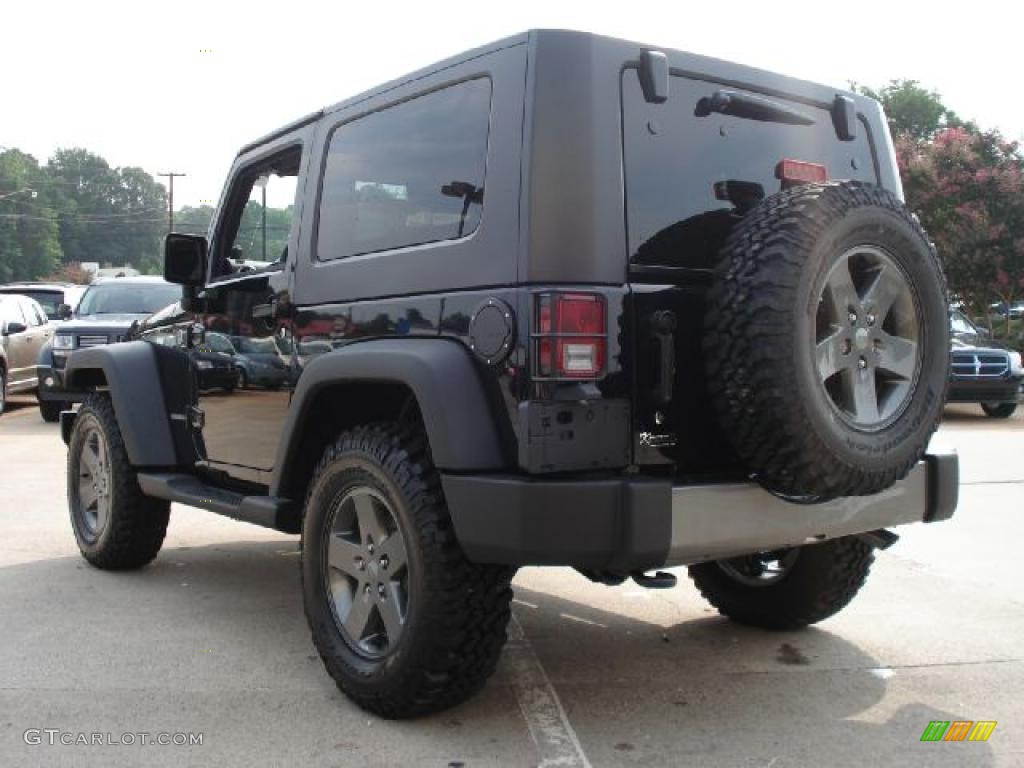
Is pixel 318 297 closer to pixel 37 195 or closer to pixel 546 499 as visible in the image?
pixel 546 499

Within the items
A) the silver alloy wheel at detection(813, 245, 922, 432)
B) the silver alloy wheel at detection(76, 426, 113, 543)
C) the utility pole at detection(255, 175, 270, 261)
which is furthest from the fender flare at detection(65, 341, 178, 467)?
the silver alloy wheel at detection(813, 245, 922, 432)

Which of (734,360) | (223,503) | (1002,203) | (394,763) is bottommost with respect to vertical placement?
(394,763)

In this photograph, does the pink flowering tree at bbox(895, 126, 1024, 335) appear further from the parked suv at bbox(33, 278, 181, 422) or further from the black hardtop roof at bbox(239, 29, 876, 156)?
the black hardtop roof at bbox(239, 29, 876, 156)

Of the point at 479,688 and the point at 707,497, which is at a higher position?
the point at 707,497

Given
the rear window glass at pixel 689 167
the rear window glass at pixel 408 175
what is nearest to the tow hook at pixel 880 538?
the rear window glass at pixel 689 167

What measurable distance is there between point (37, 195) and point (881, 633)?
103738 mm

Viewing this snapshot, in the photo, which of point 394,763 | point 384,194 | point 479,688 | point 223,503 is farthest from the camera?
point 223,503

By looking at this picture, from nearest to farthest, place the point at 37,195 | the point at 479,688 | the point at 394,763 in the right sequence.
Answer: the point at 394,763 < the point at 479,688 < the point at 37,195

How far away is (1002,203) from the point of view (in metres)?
18.4

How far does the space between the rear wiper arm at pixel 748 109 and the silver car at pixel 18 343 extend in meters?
12.3

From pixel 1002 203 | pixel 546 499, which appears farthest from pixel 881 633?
pixel 1002 203

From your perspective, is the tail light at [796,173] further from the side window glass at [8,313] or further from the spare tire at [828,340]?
the side window glass at [8,313]

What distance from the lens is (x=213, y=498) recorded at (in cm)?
439

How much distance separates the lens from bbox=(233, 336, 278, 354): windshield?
418 centimetres
